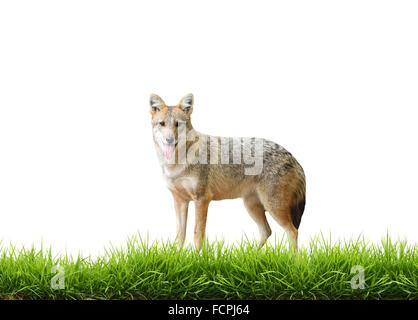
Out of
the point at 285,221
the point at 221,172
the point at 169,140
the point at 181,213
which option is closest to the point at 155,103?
the point at 169,140

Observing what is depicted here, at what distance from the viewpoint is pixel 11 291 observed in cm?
416

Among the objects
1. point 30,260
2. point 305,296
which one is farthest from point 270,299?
point 30,260

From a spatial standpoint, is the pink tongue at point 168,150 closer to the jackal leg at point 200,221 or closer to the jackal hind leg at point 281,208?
the jackal leg at point 200,221

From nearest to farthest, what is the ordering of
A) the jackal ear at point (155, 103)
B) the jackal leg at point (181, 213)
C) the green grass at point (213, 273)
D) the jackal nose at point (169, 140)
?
the green grass at point (213, 273) < the jackal nose at point (169, 140) < the jackal ear at point (155, 103) < the jackal leg at point (181, 213)

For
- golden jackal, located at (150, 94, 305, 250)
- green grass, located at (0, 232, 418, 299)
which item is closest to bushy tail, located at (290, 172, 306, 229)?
golden jackal, located at (150, 94, 305, 250)

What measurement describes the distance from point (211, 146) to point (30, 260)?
1607mm

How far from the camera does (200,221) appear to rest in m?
4.67

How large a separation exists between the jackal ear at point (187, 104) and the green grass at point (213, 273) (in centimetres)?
101

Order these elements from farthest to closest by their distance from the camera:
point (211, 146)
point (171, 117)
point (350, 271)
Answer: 1. point (211, 146)
2. point (171, 117)
3. point (350, 271)

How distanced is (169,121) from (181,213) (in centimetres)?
77

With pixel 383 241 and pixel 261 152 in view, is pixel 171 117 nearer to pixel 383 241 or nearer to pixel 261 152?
pixel 261 152

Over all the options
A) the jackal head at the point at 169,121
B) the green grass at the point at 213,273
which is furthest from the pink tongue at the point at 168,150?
the green grass at the point at 213,273

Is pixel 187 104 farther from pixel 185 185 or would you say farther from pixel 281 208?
pixel 281 208

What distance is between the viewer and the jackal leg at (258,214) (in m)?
5.01
